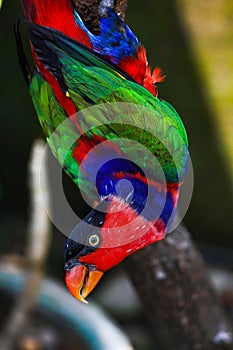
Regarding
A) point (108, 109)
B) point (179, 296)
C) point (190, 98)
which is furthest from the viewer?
point (190, 98)

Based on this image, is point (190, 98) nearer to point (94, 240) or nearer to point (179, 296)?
point (179, 296)

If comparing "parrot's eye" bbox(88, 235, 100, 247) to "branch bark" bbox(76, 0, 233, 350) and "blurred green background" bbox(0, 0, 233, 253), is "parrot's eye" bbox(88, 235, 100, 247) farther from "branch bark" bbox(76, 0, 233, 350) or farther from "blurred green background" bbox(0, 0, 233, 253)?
"blurred green background" bbox(0, 0, 233, 253)

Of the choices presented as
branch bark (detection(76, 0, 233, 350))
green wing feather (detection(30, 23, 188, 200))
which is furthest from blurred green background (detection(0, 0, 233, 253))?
green wing feather (detection(30, 23, 188, 200))

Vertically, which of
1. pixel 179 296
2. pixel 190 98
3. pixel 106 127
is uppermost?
pixel 106 127

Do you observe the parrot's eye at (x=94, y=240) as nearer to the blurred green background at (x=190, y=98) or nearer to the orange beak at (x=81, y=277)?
the orange beak at (x=81, y=277)

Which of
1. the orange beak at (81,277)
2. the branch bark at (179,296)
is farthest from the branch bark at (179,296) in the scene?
the orange beak at (81,277)

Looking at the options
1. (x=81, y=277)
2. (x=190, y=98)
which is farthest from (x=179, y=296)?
(x=190, y=98)
